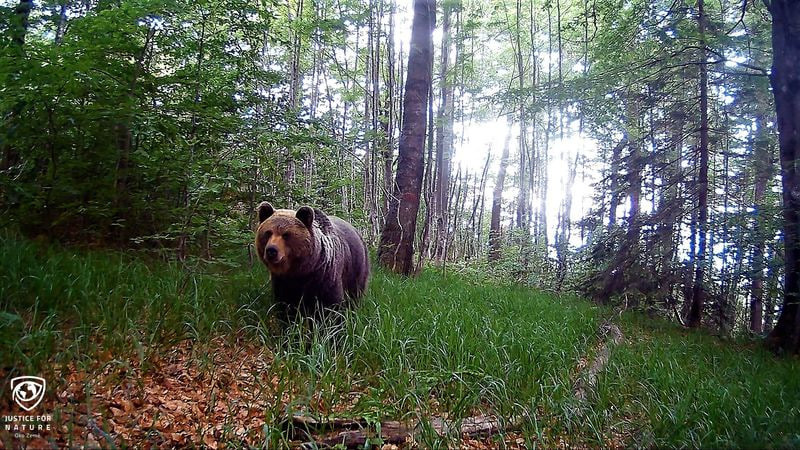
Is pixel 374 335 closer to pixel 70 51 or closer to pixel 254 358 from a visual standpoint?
pixel 254 358

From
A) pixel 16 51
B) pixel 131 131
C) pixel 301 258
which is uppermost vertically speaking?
pixel 16 51

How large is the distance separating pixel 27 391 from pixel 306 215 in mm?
2492

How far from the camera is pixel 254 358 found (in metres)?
3.89

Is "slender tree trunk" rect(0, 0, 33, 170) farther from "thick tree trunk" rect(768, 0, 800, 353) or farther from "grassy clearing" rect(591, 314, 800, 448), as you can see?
"thick tree trunk" rect(768, 0, 800, 353)

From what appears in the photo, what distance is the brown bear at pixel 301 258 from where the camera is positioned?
13.9 feet

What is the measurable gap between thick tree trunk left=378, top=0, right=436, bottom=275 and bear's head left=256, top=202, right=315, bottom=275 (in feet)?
14.7

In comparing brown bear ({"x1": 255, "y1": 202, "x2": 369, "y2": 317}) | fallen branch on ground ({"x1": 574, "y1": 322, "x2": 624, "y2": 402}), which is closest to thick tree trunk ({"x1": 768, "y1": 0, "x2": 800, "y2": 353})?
fallen branch on ground ({"x1": 574, "y1": 322, "x2": 624, "y2": 402})

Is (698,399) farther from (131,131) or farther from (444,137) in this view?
(444,137)

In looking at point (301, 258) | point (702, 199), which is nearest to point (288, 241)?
point (301, 258)

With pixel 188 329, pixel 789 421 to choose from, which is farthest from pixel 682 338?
pixel 188 329

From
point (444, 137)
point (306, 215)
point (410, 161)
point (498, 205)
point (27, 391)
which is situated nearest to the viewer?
point (27, 391)

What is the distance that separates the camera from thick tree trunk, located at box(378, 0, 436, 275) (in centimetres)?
883

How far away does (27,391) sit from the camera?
8.04 ft

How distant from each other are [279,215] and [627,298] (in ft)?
31.2
